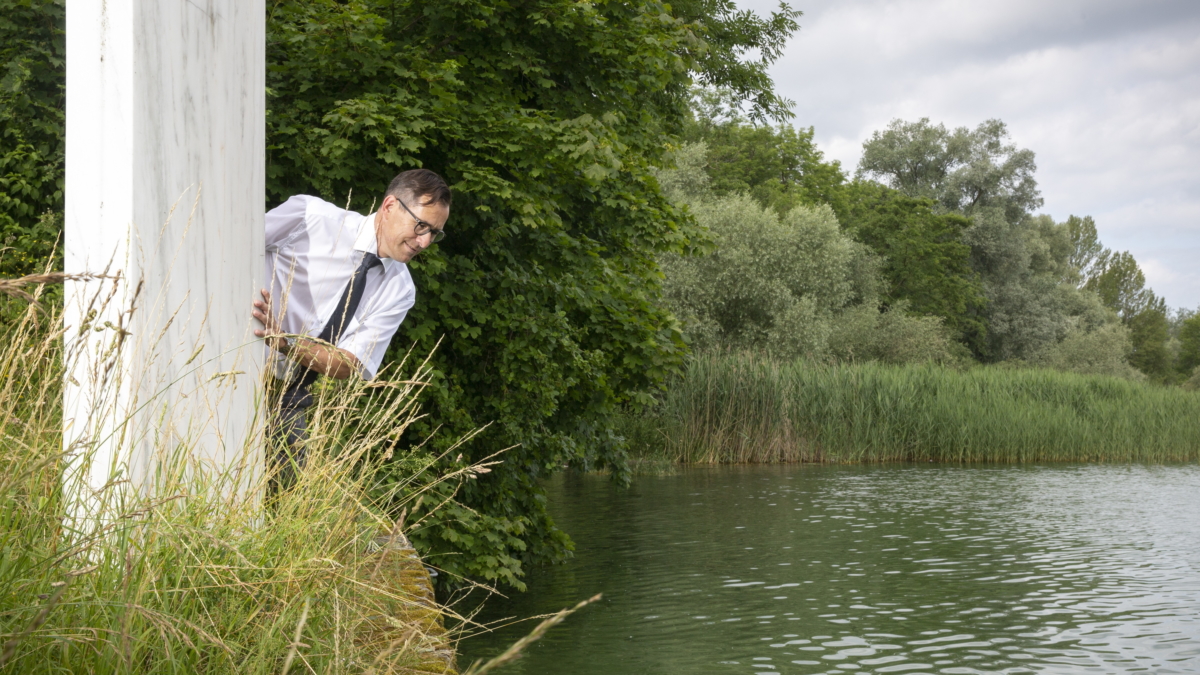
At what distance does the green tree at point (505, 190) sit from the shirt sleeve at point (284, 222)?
7.41 ft

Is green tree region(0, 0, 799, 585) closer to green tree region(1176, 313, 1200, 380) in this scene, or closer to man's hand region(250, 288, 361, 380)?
man's hand region(250, 288, 361, 380)

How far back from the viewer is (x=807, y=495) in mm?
12664

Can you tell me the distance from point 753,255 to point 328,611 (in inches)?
888

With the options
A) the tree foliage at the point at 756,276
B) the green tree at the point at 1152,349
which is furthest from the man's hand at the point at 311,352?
the green tree at the point at 1152,349

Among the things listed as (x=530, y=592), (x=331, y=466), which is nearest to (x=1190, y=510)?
(x=530, y=592)

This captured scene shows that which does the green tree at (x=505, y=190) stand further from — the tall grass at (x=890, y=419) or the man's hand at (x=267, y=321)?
the tall grass at (x=890, y=419)

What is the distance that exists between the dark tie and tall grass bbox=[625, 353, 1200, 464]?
13.6 m

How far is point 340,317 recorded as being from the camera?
10.9 feet

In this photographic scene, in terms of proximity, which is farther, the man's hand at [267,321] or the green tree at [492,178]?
the green tree at [492,178]

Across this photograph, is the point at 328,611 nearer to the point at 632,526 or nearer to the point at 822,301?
the point at 632,526

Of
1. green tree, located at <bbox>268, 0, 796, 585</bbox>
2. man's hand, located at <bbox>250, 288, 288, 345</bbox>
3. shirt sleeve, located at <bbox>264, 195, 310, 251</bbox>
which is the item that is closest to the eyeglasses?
shirt sleeve, located at <bbox>264, 195, 310, 251</bbox>

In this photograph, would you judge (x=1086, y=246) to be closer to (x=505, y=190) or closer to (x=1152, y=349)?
(x=1152, y=349)

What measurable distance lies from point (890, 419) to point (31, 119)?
15103 millimetres

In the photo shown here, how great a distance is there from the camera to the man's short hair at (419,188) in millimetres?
3373
